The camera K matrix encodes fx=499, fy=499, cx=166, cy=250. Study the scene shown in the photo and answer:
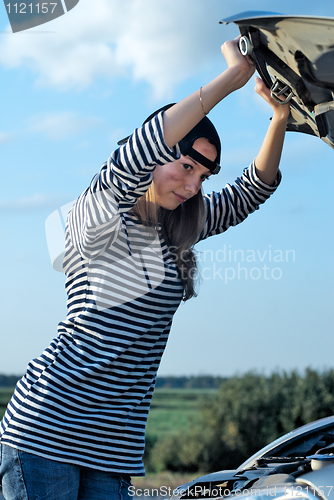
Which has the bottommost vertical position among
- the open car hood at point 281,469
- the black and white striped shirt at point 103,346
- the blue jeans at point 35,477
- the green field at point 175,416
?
the green field at point 175,416

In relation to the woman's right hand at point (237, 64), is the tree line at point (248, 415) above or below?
below

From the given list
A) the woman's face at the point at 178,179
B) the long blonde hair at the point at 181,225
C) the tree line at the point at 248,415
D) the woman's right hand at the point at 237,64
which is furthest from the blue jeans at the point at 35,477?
the tree line at the point at 248,415

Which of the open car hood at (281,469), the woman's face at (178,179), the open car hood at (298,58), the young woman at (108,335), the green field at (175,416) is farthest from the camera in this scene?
the green field at (175,416)

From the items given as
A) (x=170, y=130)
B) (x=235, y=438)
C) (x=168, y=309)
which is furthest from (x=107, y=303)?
(x=235, y=438)

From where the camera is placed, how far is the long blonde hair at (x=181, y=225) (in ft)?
6.58

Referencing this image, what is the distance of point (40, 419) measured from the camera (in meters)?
1.72

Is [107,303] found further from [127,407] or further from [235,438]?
[235,438]

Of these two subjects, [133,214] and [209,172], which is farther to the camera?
[209,172]

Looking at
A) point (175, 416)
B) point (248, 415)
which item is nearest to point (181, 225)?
point (248, 415)

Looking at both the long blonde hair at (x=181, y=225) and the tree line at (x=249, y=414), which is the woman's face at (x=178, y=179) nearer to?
the long blonde hair at (x=181, y=225)

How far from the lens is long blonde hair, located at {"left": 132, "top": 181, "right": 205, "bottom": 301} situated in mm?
2006

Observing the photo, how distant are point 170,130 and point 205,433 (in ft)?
43.9

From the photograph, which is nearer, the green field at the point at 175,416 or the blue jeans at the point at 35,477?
the blue jeans at the point at 35,477

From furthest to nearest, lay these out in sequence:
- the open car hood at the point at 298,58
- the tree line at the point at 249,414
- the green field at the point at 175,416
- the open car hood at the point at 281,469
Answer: the green field at the point at 175,416 → the tree line at the point at 249,414 → the open car hood at the point at 281,469 → the open car hood at the point at 298,58
